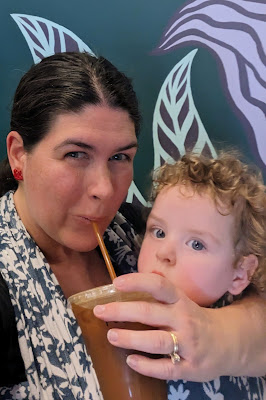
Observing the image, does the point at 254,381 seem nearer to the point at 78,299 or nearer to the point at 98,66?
the point at 78,299

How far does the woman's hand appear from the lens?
106 cm

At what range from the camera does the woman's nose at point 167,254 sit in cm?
130

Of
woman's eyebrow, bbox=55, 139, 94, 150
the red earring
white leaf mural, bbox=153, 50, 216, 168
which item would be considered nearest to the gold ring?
woman's eyebrow, bbox=55, 139, 94, 150

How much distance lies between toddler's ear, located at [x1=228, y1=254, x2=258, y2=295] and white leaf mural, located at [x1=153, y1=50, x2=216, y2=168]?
72 centimetres

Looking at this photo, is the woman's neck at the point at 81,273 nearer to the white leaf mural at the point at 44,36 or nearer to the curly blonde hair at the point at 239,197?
the curly blonde hair at the point at 239,197

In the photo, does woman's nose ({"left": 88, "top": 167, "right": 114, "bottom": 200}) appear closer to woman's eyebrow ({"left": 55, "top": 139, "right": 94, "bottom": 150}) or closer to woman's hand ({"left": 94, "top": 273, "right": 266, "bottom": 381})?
woman's eyebrow ({"left": 55, "top": 139, "right": 94, "bottom": 150})

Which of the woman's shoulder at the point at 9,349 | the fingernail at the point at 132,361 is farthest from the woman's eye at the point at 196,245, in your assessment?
the woman's shoulder at the point at 9,349

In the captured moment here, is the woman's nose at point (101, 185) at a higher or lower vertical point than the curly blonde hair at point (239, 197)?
higher

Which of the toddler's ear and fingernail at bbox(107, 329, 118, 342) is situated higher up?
fingernail at bbox(107, 329, 118, 342)

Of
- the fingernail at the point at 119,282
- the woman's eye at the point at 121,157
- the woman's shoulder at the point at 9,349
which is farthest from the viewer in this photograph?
the woman's eye at the point at 121,157

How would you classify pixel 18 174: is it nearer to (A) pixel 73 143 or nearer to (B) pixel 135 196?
(A) pixel 73 143

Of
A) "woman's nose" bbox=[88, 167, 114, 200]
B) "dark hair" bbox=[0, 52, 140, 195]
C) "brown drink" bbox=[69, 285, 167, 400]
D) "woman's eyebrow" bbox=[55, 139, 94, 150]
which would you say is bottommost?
"brown drink" bbox=[69, 285, 167, 400]

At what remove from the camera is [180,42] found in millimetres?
2018

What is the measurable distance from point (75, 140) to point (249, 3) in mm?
971
